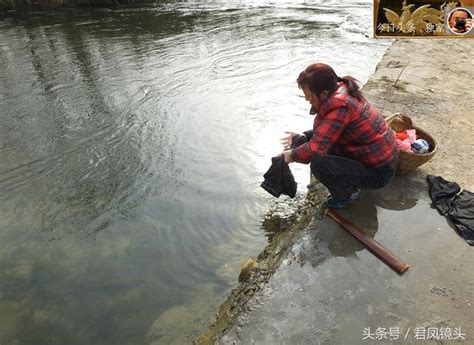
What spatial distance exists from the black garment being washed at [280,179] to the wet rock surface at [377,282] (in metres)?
0.40

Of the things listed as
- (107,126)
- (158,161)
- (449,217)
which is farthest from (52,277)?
(449,217)

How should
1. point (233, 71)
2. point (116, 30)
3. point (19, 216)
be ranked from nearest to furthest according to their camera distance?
point (19, 216)
point (233, 71)
point (116, 30)

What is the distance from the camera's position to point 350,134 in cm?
314

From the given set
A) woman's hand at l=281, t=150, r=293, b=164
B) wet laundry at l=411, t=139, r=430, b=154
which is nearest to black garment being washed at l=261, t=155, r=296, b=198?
woman's hand at l=281, t=150, r=293, b=164

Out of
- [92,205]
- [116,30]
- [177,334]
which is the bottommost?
[177,334]

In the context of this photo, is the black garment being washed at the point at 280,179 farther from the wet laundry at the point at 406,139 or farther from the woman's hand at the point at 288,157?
the wet laundry at the point at 406,139

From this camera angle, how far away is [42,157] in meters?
5.29

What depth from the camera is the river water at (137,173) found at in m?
3.36

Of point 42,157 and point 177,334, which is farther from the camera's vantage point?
point 42,157

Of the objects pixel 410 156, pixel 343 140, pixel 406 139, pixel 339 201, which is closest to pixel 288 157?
pixel 343 140

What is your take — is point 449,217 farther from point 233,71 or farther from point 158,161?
point 233,71

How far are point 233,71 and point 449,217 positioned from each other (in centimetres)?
593

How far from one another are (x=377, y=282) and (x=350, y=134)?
1222mm

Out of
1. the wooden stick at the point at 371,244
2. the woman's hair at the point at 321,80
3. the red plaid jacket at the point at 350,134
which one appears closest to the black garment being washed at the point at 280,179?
the red plaid jacket at the point at 350,134
